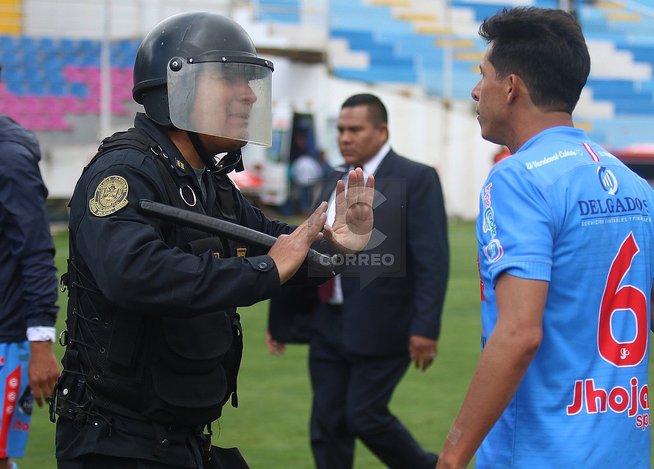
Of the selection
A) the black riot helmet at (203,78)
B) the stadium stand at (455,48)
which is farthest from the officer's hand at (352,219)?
the stadium stand at (455,48)

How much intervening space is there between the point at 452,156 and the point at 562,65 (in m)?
26.6

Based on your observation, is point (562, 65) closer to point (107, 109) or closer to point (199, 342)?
point (199, 342)

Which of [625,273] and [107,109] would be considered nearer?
[625,273]

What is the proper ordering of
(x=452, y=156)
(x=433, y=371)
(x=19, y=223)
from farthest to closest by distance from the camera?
(x=452, y=156) → (x=433, y=371) → (x=19, y=223)

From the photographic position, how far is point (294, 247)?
2873 millimetres

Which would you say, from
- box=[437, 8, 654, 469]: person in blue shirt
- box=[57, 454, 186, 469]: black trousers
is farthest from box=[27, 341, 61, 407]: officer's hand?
box=[437, 8, 654, 469]: person in blue shirt

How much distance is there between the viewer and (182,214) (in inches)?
111

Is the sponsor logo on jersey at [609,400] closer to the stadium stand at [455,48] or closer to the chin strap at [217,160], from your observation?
the chin strap at [217,160]

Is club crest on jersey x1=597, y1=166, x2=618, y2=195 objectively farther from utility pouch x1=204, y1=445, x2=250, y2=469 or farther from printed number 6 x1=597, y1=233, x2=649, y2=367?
utility pouch x1=204, y1=445, x2=250, y2=469

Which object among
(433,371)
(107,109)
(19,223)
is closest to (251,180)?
(107,109)

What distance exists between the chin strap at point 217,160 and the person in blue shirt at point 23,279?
4.98 feet

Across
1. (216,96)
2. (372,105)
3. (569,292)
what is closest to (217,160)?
(216,96)

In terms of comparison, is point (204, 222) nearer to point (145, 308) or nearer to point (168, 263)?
point (168, 263)

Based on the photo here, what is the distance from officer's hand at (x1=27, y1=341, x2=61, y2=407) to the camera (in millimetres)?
4531
